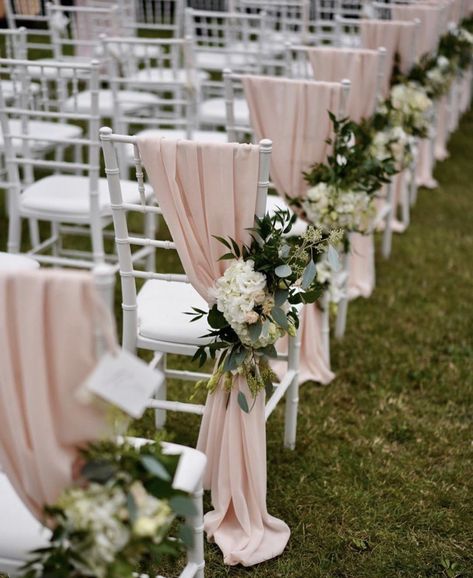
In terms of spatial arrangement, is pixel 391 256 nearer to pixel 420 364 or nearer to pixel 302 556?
pixel 420 364

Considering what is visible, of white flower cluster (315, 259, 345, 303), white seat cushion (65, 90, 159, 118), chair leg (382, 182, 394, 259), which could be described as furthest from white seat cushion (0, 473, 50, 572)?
white seat cushion (65, 90, 159, 118)

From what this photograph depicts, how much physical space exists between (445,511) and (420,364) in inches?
40.2

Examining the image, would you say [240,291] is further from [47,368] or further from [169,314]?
[47,368]

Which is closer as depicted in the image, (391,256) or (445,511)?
(445,511)

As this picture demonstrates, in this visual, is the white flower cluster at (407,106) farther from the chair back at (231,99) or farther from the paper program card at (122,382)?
the paper program card at (122,382)

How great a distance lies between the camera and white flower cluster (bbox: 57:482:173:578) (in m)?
1.29

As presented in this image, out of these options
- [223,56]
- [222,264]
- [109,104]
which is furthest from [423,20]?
[222,264]

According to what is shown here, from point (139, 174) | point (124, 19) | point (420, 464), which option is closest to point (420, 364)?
point (420, 464)

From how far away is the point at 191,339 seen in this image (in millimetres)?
2357

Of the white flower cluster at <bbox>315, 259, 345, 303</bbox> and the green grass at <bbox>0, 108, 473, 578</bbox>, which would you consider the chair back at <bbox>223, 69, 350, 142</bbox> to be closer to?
the white flower cluster at <bbox>315, 259, 345, 303</bbox>

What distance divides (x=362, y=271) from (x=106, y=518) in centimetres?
296

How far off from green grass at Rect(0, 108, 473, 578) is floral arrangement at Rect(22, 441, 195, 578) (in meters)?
0.86

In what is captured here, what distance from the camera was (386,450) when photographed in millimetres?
2834

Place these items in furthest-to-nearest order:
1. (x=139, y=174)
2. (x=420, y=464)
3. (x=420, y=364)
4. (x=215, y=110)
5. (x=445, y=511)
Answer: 1. (x=215, y=110)
2. (x=420, y=364)
3. (x=420, y=464)
4. (x=445, y=511)
5. (x=139, y=174)
